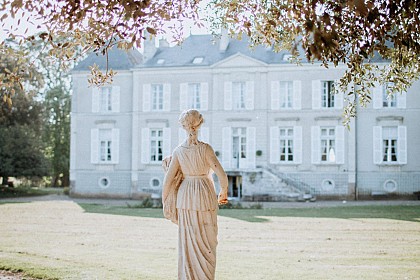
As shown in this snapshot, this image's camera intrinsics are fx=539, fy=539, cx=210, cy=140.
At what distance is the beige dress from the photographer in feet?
16.3

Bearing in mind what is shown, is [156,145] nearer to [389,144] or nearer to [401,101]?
[389,144]

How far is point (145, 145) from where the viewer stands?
28.2 meters

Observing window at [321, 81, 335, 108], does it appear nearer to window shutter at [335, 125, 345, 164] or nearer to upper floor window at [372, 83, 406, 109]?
window shutter at [335, 125, 345, 164]

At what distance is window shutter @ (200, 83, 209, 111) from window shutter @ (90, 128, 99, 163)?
5.96 meters

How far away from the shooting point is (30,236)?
39.4 feet

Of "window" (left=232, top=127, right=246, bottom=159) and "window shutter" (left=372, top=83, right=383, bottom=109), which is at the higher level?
"window shutter" (left=372, top=83, right=383, bottom=109)

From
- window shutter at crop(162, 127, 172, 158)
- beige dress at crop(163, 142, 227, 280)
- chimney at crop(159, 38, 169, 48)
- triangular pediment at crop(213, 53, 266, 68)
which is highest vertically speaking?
chimney at crop(159, 38, 169, 48)

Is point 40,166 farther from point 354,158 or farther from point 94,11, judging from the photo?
point 94,11

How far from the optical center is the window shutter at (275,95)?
88.6 feet

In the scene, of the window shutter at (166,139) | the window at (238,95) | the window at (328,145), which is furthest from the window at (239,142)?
the window at (328,145)

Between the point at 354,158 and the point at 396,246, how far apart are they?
1626 centimetres

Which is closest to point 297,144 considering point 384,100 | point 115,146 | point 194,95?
point 384,100

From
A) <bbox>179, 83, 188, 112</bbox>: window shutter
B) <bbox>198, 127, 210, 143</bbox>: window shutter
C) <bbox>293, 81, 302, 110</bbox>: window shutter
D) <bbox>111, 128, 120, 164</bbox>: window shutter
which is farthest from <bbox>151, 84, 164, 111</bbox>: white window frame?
<bbox>293, 81, 302, 110</bbox>: window shutter

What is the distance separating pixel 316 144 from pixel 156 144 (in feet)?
27.0
